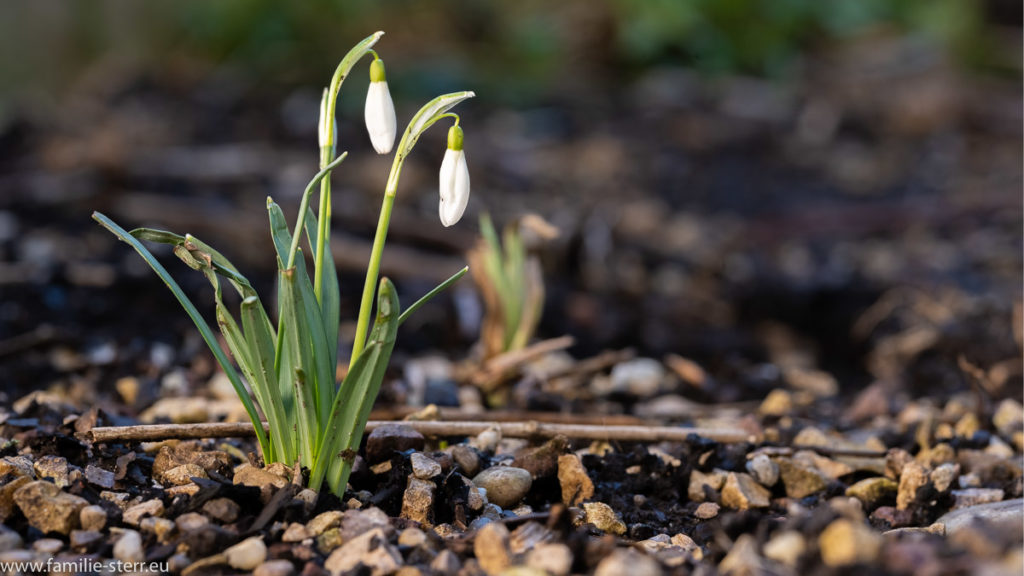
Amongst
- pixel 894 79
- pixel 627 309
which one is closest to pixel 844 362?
pixel 627 309

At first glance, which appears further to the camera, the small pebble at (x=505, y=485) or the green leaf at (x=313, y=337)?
the small pebble at (x=505, y=485)

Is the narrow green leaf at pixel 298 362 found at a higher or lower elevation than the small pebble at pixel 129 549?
higher

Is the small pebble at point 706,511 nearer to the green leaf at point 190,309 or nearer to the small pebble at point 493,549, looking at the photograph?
the small pebble at point 493,549

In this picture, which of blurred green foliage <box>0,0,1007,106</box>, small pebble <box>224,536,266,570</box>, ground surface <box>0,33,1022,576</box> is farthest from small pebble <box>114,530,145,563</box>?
blurred green foliage <box>0,0,1007,106</box>

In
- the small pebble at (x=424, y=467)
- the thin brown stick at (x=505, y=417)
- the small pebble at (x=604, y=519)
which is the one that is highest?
the small pebble at (x=424, y=467)

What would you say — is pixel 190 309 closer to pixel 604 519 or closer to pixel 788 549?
pixel 604 519

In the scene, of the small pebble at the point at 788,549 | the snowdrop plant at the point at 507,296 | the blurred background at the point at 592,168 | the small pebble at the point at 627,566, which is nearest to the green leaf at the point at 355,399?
the small pebble at the point at 627,566
